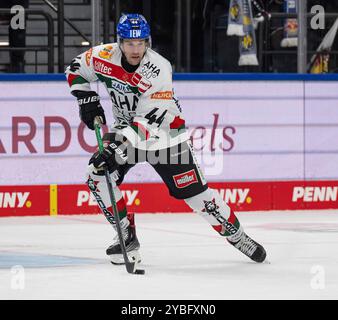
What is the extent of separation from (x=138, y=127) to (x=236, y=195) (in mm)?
4175

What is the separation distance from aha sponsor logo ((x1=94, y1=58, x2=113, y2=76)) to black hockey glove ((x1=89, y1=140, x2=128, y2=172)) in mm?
482

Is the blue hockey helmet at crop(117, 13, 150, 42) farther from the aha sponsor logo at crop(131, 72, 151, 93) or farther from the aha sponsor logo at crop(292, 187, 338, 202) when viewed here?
the aha sponsor logo at crop(292, 187, 338, 202)

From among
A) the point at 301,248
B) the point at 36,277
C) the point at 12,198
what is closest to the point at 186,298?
the point at 36,277

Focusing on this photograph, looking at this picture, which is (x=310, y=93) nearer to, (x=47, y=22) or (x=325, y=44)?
(x=325, y=44)

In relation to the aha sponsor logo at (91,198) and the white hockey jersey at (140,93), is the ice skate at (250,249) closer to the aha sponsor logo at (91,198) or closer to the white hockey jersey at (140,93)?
the white hockey jersey at (140,93)

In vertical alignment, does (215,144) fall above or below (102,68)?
below

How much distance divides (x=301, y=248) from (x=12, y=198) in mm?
3211

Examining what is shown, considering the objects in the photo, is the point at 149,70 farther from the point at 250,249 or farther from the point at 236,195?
the point at 236,195

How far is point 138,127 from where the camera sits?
320 inches

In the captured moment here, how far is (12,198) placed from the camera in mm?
11688

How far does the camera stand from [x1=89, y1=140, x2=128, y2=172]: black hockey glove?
8148 mm

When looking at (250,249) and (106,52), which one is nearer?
(106,52)

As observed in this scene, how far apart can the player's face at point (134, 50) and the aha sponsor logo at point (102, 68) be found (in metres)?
0.18

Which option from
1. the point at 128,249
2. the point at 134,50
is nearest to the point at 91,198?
the point at 128,249
